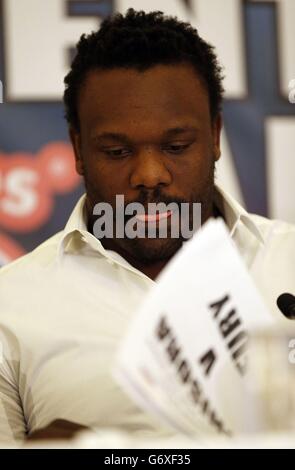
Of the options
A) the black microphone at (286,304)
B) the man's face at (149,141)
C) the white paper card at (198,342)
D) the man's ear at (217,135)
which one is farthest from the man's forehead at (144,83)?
the white paper card at (198,342)

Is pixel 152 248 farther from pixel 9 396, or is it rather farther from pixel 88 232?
pixel 9 396

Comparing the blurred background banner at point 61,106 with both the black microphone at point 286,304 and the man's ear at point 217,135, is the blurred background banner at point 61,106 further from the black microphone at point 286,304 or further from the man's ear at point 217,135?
the black microphone at point 286,304

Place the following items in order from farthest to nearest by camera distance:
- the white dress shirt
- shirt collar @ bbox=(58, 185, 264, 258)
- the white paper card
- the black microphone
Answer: shirt collar @ bbox=(58, 185, 264, 258)
the white dress shirt
the black microphone
the white paper card

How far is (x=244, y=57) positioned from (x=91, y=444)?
1.09 meters

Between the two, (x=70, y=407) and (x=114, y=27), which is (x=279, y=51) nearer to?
(x=114, y=27)

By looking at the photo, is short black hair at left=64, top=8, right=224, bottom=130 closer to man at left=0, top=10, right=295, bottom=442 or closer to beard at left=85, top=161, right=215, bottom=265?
man at left=0, top=10, right=295, bottom=442

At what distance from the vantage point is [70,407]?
1149 mm

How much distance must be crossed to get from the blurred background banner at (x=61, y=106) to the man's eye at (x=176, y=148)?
0.34m

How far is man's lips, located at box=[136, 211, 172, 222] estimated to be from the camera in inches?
47.4

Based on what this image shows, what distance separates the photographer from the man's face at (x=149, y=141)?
3.90ft

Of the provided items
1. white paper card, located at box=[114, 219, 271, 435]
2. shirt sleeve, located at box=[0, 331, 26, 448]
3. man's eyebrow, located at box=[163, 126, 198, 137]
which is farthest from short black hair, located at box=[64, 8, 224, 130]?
white paper card, located at box=[114, 219, 271, 435]

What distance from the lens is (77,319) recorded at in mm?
1198

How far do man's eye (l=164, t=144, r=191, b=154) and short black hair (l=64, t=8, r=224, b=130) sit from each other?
138mm
